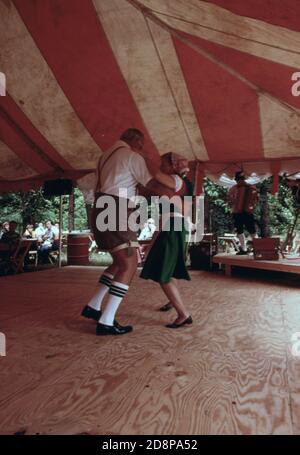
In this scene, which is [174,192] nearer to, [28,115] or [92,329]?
[92,329]

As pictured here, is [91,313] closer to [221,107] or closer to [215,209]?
[221,107]

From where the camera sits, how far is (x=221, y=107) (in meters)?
4.20

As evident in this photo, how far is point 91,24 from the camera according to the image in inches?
136

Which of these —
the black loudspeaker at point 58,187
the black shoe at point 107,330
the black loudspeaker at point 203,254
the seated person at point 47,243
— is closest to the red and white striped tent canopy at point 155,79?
the black loudspeaker at point 58,187

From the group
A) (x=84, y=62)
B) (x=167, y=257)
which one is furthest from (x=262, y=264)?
(x=84, y=62)

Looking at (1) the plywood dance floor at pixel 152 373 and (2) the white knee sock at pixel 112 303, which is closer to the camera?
(1) the plywood dance floor at pixel 152 373

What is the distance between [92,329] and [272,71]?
321 cm

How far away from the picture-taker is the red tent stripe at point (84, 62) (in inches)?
131

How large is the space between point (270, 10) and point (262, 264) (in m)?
3.55

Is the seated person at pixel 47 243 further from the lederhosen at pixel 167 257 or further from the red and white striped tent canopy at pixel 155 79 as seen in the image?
the lederhosen at pixel 167 257

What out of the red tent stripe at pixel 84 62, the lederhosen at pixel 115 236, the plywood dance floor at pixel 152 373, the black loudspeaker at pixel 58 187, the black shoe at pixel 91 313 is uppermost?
the red tent stripe at pixel 84 62

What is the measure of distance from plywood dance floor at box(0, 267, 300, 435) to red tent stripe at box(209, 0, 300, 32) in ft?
7.71

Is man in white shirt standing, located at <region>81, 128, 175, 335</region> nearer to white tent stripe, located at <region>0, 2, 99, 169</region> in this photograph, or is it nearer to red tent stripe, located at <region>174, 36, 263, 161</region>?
red tent stripe, located at <region>174, 36, 263, 161</region>
